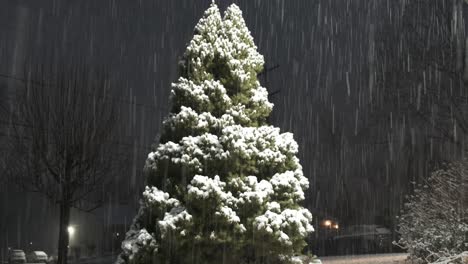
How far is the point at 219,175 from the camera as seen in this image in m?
9.20

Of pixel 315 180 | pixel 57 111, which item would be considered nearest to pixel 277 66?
pixel 57 111

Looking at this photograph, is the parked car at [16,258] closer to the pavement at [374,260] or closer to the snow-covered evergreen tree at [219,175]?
the pavement at [374,260]

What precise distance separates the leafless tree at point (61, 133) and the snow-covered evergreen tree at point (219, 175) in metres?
11.4

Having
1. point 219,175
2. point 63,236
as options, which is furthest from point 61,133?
point 219,175

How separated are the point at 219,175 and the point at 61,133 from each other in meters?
12.6

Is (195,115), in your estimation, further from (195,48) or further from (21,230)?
(21,230)

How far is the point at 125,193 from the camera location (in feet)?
102

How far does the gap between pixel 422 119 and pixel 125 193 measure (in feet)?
58.0

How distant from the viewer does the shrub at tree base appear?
1259cm

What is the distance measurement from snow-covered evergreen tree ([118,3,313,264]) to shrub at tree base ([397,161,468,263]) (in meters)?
5.08

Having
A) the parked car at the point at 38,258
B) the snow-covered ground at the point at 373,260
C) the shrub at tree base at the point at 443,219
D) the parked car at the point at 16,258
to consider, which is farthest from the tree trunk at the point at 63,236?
the parked car at the point at 38,258

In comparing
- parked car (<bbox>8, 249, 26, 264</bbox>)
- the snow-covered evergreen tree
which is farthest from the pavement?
parked car (<bbox>8, 249, 26, 264</bbox>)

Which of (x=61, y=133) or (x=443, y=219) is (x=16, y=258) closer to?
(x=61, y=133)

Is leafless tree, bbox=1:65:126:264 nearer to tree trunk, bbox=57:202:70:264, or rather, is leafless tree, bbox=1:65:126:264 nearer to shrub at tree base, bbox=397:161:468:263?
tree trunk, bbox=57:202:70:264
